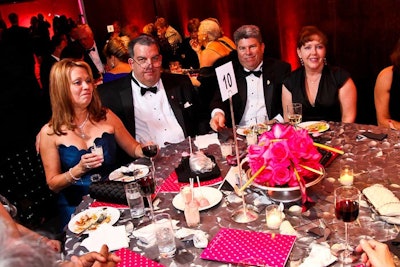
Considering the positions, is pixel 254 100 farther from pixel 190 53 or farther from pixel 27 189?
pixel 190 53

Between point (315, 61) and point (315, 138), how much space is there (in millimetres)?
979

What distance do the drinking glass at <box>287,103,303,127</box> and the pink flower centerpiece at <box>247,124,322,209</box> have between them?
0.82 m

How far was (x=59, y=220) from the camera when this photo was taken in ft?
9.73

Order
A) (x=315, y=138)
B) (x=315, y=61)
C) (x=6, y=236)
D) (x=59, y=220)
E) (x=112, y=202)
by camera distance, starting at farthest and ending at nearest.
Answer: (x=315, y=61) < (x=59, y=220) < (x=315, y=138) < (x=112, y=202) < (x=6, y=236)

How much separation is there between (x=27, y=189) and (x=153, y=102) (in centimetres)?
131

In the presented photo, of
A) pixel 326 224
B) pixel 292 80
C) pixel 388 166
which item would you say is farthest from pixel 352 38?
pixel 326 224

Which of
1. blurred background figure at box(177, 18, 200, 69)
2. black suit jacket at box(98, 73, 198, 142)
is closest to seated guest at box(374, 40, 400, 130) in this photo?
black suit jacket at box(98, 73, 198, 142)

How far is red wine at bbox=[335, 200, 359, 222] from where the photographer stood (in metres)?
1.57

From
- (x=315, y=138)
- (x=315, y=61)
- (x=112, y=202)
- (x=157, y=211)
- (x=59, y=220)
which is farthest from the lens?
(x=315, y=61)

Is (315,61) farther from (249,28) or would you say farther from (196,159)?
(196,159)

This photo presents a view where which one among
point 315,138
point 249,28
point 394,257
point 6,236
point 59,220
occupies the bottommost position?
point 59,220

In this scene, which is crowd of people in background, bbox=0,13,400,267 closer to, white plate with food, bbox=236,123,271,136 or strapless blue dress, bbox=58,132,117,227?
strapless blue dress, bbox=58,132,117,227

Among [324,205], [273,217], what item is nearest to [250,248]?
[273,217]

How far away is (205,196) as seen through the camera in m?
2.11
